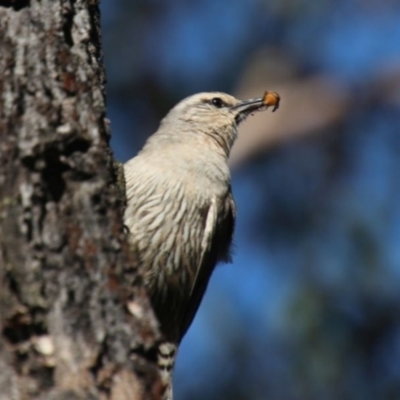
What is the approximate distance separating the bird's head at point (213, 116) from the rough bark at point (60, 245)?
2.52 m

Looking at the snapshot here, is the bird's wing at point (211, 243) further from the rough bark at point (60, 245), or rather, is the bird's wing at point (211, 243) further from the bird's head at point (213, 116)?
the rough bark at point (60, 245)

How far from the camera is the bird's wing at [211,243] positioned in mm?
4789

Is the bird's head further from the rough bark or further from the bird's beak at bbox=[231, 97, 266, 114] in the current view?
the rough bark

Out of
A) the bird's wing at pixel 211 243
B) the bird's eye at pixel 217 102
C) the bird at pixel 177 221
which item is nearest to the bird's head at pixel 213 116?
the bird's eye at pixel 217 102

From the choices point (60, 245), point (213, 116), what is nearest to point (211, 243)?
point (213, 116)

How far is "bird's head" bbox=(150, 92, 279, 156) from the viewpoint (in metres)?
5.38

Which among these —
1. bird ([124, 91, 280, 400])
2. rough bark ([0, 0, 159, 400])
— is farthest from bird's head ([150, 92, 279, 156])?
rough bark ([0, 0, 159, 400])

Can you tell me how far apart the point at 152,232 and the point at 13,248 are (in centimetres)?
221

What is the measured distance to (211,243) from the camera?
4.90m

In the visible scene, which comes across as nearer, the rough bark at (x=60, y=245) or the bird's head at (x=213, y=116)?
the rough bark at (x=60, y=245)

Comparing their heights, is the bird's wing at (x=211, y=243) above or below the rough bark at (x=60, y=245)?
above

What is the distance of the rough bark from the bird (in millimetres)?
1847

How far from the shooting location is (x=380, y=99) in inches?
343

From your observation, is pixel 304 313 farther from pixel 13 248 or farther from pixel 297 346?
pixel 13 248
